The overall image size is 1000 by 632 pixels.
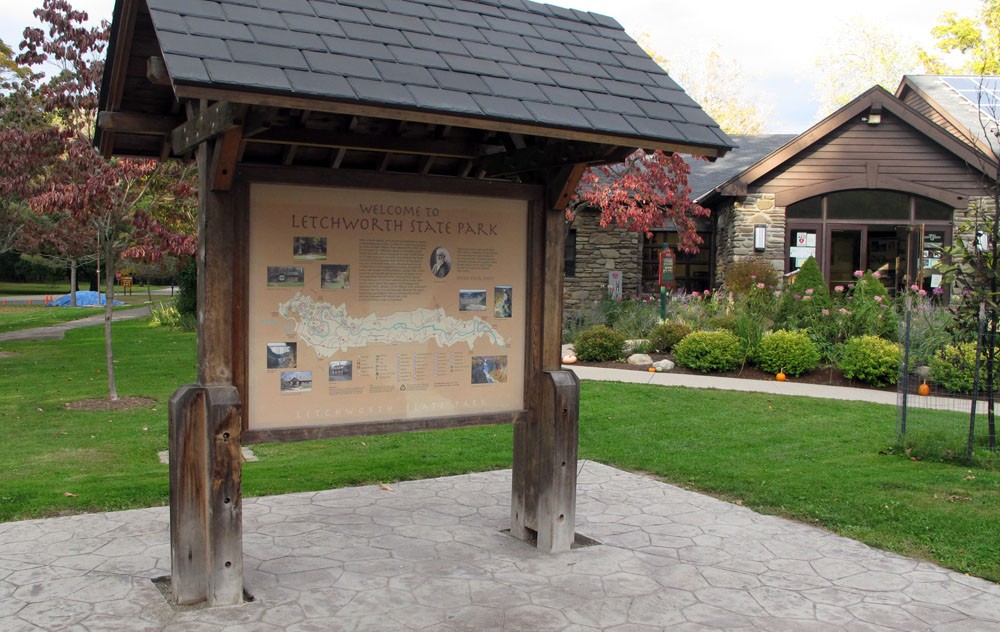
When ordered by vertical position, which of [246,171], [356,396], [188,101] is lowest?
[356,396]

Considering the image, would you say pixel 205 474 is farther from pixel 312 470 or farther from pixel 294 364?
pixel 312 470

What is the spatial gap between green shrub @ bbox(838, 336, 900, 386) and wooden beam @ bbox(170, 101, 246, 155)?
1051 centimetres

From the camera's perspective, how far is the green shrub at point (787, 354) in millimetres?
13070

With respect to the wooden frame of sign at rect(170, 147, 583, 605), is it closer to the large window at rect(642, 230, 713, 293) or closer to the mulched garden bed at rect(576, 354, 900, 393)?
the mulched garden bed at rect(576, 354, 900, 393)

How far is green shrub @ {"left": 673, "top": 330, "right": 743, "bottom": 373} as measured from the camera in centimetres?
1349

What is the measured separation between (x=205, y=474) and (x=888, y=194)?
18077 millimetres

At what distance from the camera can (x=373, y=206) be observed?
5223 millimetres

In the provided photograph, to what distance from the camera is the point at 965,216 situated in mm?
18906

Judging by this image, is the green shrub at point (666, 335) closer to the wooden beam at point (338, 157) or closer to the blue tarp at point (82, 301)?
the wooden beam at point (338, 157)

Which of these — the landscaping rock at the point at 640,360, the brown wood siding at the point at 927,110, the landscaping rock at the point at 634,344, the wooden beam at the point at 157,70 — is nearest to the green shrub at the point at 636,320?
the landscaping rock at the point at 634,344

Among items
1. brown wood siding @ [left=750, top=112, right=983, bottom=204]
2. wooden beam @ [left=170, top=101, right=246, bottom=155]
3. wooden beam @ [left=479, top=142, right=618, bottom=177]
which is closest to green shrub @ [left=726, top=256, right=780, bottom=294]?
brown wood siding @ [left=750, top=112, right=983, bottom=204]

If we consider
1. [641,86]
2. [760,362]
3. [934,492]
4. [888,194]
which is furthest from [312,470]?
[888,194]

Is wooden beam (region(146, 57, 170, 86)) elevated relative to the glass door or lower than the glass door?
elevated

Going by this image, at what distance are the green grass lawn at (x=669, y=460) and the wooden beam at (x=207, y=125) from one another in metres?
3.10
